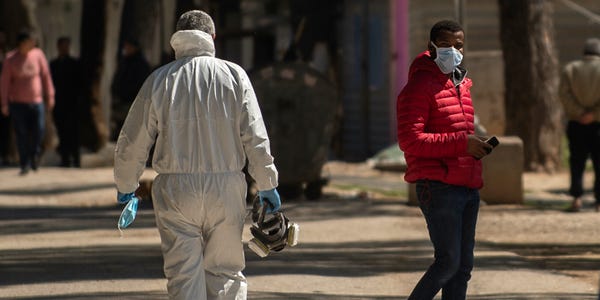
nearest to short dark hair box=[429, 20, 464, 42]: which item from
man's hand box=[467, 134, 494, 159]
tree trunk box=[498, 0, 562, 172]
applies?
man's hand box=[467, 134, 494, 159]

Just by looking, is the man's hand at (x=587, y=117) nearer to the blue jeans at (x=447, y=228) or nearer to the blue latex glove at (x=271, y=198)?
the blue jeans at (x=447, y=228)

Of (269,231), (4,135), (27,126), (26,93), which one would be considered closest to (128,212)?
(269,231)

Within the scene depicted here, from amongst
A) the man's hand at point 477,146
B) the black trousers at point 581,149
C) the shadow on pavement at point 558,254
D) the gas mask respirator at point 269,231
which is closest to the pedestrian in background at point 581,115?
the black trousers at point 581,149

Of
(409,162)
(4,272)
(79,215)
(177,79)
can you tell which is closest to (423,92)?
(409,162)

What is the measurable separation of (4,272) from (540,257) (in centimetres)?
415

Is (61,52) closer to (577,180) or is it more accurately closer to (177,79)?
(577,180)

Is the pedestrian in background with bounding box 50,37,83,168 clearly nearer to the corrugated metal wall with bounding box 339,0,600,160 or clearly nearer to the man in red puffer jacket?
the corrugated metal wall with bounding box 339,0,600,160

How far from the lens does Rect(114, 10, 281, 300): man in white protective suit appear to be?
734 cm

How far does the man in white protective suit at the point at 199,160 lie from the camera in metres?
7.34

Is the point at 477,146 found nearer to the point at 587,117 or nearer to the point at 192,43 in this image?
the point at 192,43

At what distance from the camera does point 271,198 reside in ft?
24.6

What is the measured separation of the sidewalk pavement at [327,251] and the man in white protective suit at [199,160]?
2210 millimetres

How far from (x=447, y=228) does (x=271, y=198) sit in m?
0.90

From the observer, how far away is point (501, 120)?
23.4 meters
